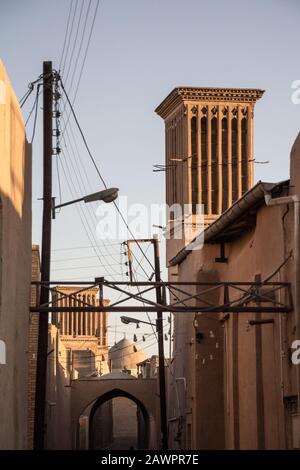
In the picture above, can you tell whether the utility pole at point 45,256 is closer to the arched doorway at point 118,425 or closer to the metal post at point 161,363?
the metal post at point 161,363

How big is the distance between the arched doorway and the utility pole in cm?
4030

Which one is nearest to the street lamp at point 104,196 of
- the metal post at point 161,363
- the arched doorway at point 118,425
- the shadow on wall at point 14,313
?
the shadow on wall at point 14,313

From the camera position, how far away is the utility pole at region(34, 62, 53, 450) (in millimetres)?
Result: 21766

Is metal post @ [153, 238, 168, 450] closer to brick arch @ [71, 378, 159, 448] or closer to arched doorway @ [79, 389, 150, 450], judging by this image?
brick arch @ [71, 378, 159, 448]

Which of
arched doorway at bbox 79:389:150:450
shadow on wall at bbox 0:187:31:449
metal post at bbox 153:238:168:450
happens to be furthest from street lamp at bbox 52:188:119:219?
arched doorway at bbox 79:389:150:450

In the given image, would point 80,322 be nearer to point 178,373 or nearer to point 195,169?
point 195,169

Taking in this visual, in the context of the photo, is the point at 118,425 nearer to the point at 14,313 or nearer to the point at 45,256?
the point at 45,256

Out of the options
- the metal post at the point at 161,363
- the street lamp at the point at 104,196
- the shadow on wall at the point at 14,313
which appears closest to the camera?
the shadow on wall at the point at 14,313

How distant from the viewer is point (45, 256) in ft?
72.6

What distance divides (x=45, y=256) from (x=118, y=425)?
65.9 meters

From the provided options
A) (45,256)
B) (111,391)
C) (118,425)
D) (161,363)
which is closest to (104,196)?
(45,256)

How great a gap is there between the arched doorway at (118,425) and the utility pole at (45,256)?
40.3 m

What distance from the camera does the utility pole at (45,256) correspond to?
71.4 feet
